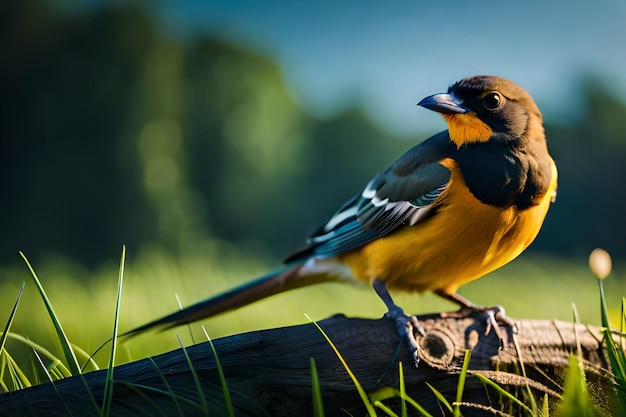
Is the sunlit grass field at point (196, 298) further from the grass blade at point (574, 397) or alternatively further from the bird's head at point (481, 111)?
the grass blade at point (574, 397)

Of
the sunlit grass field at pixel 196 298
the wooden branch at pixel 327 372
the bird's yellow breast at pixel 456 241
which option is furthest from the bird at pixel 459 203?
the sunlit grass field at pixel 196 298

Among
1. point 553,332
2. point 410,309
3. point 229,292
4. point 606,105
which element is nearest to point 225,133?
point 606,105

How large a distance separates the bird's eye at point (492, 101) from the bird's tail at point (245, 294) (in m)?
1.32

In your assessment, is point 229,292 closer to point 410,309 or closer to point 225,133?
point 410,309

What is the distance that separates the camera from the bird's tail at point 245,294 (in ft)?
11.0

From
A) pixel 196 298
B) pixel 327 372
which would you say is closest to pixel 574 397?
pixel 327 372

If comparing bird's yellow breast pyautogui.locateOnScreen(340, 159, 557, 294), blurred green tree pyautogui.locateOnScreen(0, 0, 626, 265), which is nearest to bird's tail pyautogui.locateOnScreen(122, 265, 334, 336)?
bird's yellow breast pyautogui.locateOnScreen(340, 159, 557, 294)

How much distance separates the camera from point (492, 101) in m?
3.15

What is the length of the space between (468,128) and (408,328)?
1.01m

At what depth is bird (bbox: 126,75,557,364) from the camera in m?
2.98

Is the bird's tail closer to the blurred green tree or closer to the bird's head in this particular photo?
the bird's head

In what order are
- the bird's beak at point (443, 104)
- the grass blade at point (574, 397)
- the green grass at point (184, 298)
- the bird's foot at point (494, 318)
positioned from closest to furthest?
the grass blade at point (574, 397) → the bird's foot at point (494, 318) → the bird's beak at point (443, 104) → the green grass at point (184, 298)

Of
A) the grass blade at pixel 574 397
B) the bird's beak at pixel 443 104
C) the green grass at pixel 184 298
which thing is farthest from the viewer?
the green grass at pixel 184 298

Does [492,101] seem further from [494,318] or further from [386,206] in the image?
[494,318]
